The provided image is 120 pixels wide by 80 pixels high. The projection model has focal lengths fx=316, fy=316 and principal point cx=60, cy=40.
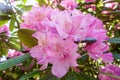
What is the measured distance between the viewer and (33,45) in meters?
0.92

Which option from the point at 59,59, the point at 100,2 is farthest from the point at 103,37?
the point at 100,2

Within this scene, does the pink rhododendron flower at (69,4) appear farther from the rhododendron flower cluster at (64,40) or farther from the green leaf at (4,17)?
the rhododendron flower cluster at (64,40)

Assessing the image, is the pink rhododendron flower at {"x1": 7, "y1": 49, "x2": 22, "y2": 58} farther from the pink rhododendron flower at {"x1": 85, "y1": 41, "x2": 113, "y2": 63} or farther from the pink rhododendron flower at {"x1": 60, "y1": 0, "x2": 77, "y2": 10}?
the pink rhododendron flower at {"x1": 85, "y1": 41, "x2": 113, "y2": 63}

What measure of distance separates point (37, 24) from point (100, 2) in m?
0.95

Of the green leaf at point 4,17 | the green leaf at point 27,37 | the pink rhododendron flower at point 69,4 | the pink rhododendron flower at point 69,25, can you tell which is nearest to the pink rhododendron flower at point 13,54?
the green leaf at point 4,17

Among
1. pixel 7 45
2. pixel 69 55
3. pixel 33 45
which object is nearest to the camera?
pixel 69 55

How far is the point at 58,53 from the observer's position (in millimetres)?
812

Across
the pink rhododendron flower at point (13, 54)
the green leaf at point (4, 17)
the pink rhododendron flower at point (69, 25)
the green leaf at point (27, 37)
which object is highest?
the pink rhododendron flower at point (69, 25)

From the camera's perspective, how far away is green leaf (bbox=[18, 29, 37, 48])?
2.93 ft

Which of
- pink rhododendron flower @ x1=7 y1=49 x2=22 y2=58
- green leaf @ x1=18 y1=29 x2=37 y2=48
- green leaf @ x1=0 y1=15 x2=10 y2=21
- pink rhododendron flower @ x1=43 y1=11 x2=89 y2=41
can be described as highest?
pink rhododendron flower @ x1=43 y1=11 x2=89 y2=41

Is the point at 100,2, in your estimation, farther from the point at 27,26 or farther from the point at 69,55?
the point at 69,55

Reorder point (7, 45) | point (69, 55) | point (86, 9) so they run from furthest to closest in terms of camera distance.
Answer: point (86, 9)
point (7, 45)
point (69, 55)

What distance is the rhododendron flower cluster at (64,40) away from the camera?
31.3 inches

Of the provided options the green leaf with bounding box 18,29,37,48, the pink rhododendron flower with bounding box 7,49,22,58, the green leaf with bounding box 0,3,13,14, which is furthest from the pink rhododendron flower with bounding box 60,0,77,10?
the green leaf with bounding box 18,29,37,48
